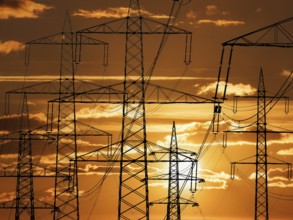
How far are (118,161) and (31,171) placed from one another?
58.3ft

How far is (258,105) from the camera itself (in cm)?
9788

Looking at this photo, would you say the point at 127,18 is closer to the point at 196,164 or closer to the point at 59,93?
the point at 196,164

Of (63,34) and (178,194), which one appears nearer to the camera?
(178,194)

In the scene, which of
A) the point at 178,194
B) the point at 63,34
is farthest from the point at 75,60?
the point at 178,194

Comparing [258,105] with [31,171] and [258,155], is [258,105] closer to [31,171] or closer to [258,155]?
[258,155]

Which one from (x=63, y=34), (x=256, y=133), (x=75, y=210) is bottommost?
(x=75, y=210)

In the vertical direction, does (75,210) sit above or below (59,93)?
below

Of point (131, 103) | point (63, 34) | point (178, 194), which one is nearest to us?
point (131, 103)

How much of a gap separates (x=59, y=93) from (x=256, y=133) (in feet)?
49.6

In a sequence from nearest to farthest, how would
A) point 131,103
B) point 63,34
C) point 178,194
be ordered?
point 131,103 → point 178,194 → point 63,34

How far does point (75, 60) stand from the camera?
92625mm

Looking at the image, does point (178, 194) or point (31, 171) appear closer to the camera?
point (178, 194)

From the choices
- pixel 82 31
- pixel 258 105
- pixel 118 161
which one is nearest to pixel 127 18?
pixel 82 31

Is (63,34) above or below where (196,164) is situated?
above
